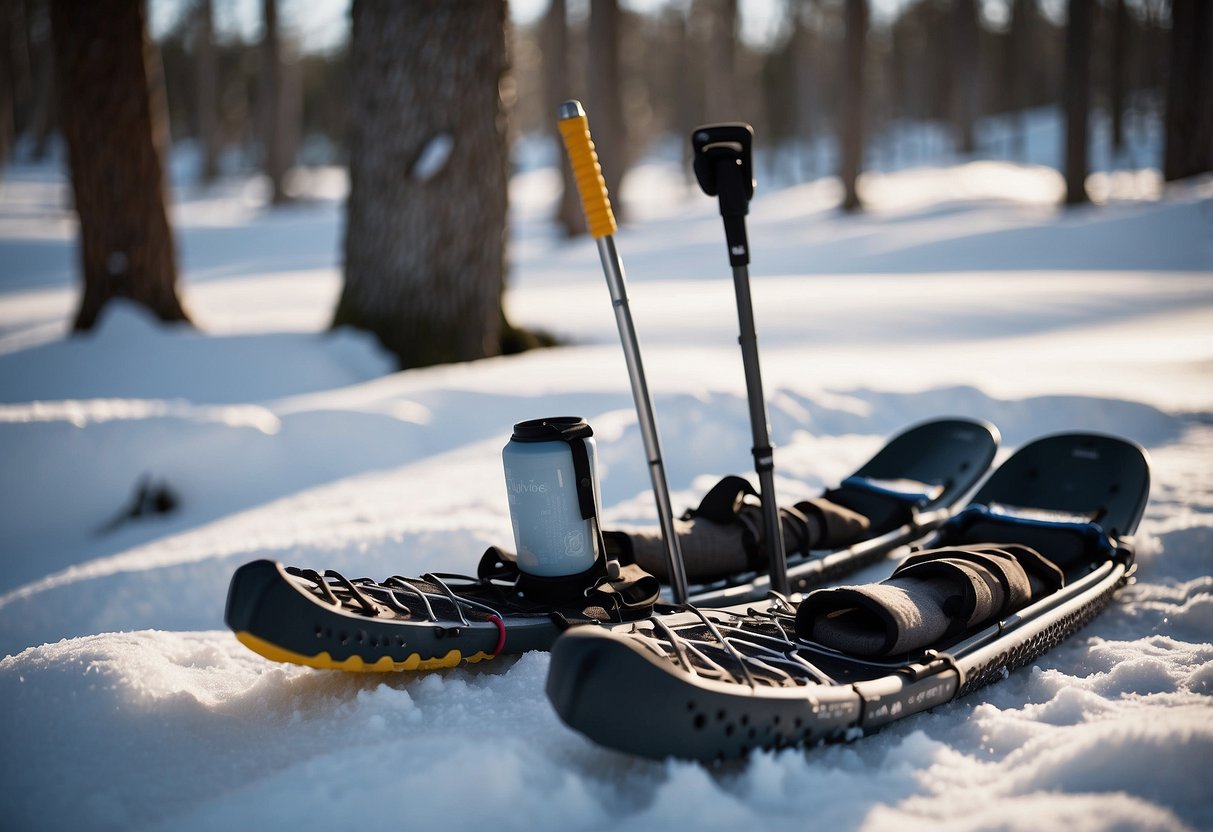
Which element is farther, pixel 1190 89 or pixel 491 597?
pixel 1190 89

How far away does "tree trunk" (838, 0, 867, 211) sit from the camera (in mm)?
14578

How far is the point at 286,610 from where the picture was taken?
181 cm

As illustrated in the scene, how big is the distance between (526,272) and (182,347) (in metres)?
7.05

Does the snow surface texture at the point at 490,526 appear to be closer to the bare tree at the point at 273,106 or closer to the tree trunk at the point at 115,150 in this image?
the tree trunk at the point at 115,150

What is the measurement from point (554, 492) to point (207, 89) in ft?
81.9

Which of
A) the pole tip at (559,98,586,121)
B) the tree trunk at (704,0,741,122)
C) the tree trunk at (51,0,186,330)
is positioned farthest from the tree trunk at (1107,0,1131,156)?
the pole tip at (559,98,586,121)

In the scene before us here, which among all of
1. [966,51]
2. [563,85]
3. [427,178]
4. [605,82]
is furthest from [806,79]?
[427,178]

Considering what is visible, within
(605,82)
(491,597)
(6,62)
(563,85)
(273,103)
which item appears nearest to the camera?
(491,597)

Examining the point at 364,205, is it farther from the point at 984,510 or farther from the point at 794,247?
the point at 794,247

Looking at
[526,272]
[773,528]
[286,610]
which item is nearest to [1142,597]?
[773,528]

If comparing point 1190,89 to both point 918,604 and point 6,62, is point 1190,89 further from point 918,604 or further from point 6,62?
point 6,62

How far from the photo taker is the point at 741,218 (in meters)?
2.37

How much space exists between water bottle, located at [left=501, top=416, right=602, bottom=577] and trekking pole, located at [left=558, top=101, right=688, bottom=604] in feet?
0.62

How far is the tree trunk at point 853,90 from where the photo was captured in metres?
14.6
